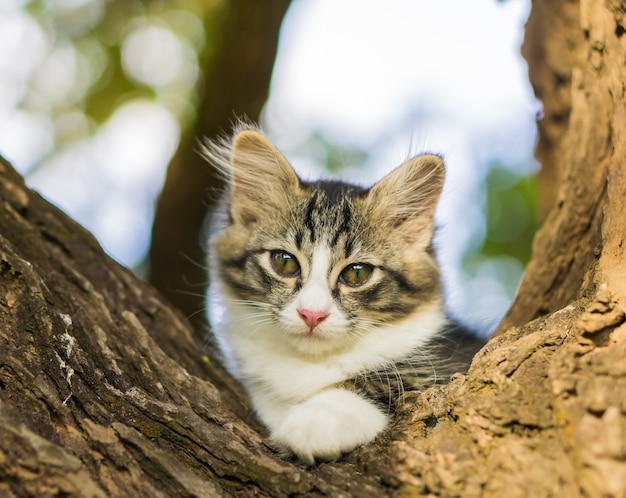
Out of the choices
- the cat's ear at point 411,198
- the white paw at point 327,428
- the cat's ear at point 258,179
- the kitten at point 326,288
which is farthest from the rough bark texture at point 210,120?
the white paw at point 327,428

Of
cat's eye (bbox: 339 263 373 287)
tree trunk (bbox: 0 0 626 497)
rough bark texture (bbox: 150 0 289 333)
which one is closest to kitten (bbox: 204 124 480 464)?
cat's eye (bbox: 339 263 373 287)

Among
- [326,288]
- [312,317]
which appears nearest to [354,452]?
[312,317]

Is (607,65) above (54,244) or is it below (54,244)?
above

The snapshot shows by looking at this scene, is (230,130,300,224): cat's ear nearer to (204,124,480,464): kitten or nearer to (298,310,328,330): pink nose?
(204,124,480,464): kitten

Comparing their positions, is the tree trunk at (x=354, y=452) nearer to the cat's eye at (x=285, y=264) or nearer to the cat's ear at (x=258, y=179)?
the cat's eye at (x=285, y=264)

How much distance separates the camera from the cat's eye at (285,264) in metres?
2.58

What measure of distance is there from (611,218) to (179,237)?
9.63ft

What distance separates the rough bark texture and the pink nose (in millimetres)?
1519

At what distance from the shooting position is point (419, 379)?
2.47 meters

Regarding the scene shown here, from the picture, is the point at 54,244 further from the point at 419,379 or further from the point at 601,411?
the point at 601,411

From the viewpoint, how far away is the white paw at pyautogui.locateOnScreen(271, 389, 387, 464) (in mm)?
1915

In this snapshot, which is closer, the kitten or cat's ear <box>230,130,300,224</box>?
the kitten

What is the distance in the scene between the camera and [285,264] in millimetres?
2605

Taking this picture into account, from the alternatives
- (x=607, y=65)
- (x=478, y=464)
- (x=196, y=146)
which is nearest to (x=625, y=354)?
(x=478, y=464)
